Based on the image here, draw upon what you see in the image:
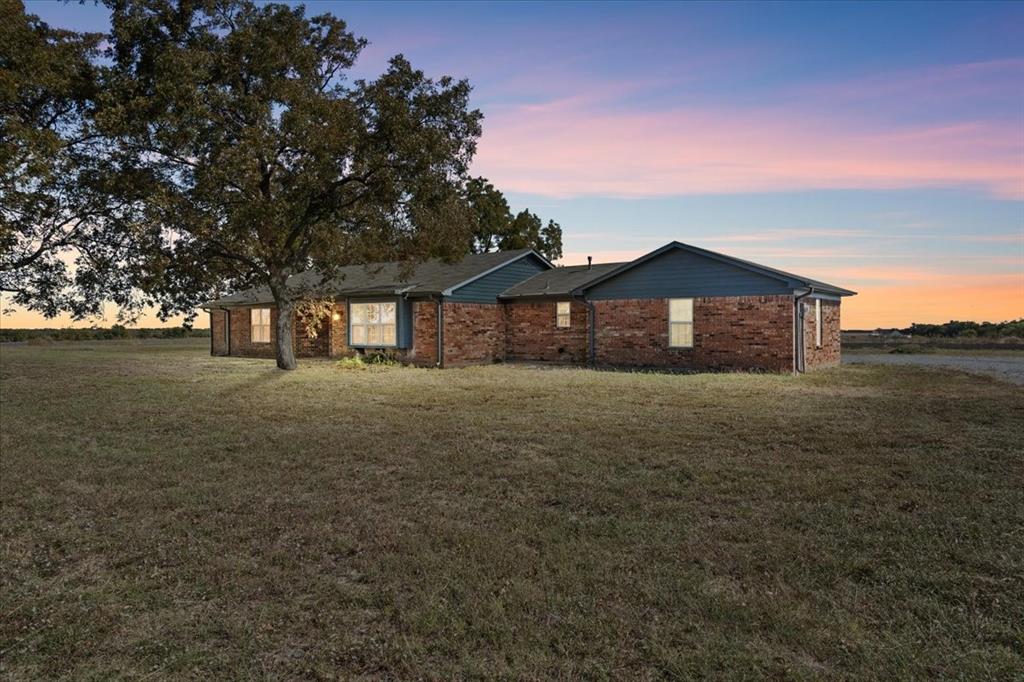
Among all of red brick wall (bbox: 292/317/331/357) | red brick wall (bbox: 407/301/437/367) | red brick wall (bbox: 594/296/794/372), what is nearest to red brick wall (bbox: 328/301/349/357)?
red brick wall (bbox: 292/317/331/357)

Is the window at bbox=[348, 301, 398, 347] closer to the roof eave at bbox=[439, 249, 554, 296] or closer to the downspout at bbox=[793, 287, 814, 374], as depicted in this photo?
the roof eave at bbox=[439, 249, 554, 296]

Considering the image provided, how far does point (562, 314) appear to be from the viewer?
2473 cm

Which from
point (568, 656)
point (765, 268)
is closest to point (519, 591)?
point (568, 656)

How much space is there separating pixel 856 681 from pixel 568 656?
1.43 metres

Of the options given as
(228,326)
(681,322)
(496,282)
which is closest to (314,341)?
(228,326)

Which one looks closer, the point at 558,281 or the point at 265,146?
the point at 265,146

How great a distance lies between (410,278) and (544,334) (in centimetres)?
629

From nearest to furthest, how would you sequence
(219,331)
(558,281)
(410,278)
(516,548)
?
(516,548)
(558,281)
(410,278)
(219,331)

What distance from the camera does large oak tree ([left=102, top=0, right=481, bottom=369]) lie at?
1912 centimetres

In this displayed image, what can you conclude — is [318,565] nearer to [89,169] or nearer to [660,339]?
[660,339]

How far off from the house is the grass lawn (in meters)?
9.27

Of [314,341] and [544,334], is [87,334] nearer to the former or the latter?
[314,341]

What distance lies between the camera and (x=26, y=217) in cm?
1983

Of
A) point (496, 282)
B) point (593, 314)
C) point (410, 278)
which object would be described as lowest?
point (593, 314)
